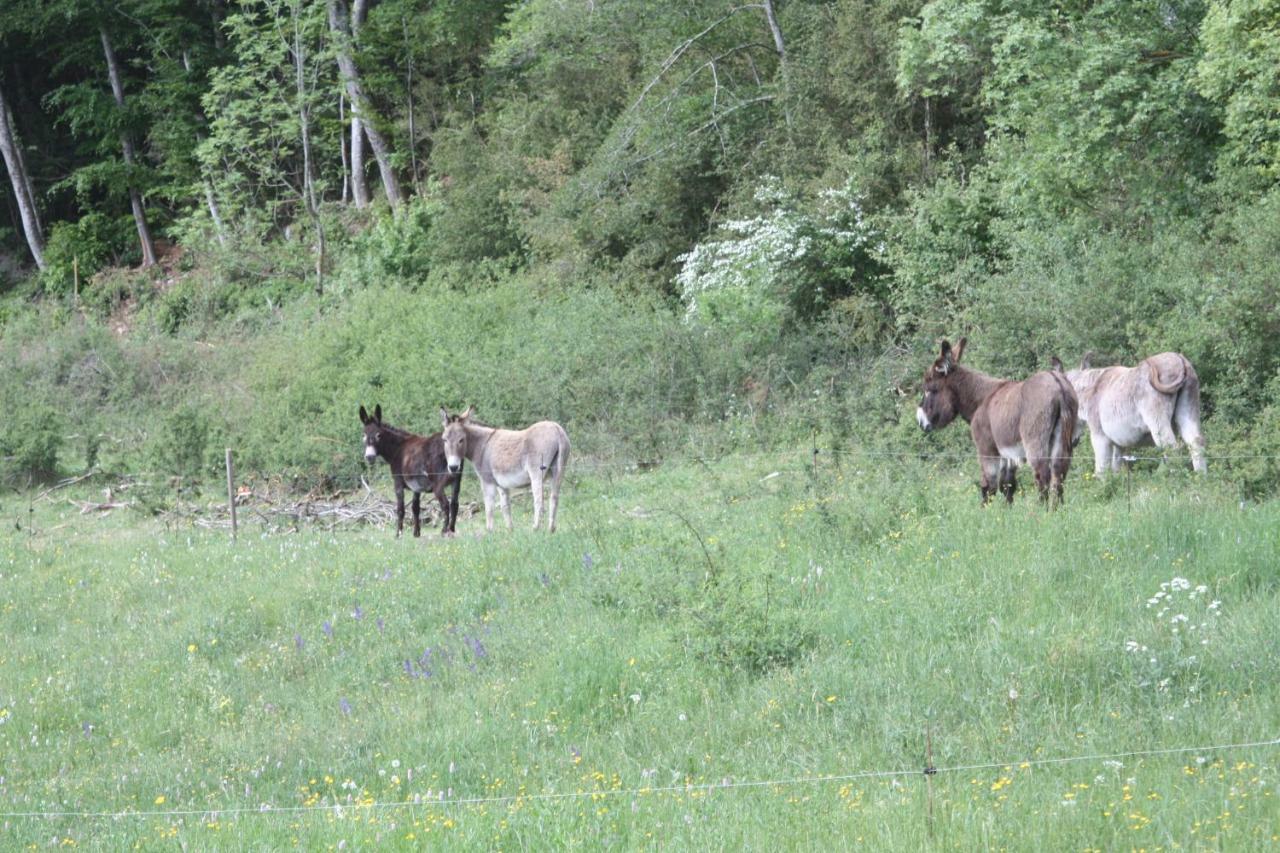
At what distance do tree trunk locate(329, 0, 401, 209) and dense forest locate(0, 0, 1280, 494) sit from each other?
7.6 inches

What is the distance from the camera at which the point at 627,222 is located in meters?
28.6

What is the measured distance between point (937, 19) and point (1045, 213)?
3.53 metres

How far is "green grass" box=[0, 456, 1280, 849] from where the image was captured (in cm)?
693

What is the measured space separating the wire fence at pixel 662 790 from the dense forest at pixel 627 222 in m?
7.28

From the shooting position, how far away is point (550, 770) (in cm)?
857

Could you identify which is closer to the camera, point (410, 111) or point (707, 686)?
point (707, 686)

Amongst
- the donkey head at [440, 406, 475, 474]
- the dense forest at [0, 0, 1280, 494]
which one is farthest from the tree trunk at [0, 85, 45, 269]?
the donkey head at [440, 406, 475, 474]

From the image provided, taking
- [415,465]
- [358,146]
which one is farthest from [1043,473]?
[358,146]

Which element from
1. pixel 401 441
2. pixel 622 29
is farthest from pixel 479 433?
pixel 622 29

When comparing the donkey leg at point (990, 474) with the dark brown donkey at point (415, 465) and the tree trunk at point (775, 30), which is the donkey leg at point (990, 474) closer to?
the dark brown donkey at point (415, 465)

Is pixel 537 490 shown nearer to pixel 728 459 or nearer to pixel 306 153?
pixel 728 459

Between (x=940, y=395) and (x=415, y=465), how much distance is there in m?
7.95

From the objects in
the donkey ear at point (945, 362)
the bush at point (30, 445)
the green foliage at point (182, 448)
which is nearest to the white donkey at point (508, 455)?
the donkey ear at point (945, 362)

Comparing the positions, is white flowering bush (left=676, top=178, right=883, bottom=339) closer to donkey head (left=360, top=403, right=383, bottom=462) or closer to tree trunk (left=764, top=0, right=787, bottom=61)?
tree trunk (left=764, top=0, right=787, bottom=61)
